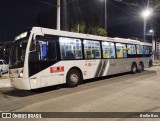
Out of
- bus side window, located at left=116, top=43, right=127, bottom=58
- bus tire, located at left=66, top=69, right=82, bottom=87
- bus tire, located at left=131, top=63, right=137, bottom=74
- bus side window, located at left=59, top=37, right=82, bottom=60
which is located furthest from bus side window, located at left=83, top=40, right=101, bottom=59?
bus tire, located at left=131, top=63, right=137, bottom=74

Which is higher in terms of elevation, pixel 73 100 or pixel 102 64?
pixel 102 64

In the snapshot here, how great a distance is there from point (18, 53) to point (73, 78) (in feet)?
10.5

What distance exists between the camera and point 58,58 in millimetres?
10109

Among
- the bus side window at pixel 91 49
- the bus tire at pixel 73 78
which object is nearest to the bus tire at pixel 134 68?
the bus side window at pixel 91 49

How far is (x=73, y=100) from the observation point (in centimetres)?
787

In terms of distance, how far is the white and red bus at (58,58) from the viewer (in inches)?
354

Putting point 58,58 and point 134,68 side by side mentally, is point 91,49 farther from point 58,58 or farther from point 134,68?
point 134,68

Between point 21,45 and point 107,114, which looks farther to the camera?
point 21,45

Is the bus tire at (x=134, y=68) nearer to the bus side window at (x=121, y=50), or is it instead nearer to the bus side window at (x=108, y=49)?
the bus side window at (x=121, y=50)

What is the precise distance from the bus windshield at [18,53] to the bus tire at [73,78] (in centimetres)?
264

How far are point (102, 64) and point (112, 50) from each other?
165 centimetres

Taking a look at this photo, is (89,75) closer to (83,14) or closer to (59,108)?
(59,108)

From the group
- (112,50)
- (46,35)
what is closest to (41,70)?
(46,35)

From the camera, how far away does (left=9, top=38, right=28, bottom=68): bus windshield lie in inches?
358
